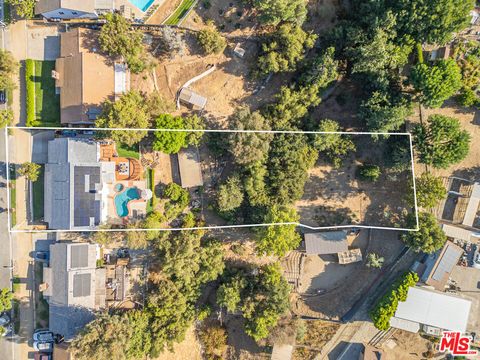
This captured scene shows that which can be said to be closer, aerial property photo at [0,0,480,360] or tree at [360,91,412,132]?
tree at [360,91,412,132]

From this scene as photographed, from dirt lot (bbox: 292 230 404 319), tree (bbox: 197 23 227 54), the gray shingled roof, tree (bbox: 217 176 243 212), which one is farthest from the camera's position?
dirt lot (bbox: 292 230 404 319)

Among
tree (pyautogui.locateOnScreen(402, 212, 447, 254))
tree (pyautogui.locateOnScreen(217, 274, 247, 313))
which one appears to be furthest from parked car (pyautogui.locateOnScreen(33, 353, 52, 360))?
tree (pyautogui.locateOnScreen(402, 212, 447, 254))

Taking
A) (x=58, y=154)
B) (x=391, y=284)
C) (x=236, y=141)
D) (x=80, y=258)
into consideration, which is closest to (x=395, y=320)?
(x=391, y=284)

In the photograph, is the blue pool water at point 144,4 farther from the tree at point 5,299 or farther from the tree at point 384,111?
the tree at point 5,299

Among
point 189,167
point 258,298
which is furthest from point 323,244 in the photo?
point 189,167

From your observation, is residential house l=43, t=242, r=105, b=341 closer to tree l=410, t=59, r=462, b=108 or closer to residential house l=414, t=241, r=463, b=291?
residential house l=414, t=241, r=463, b=291

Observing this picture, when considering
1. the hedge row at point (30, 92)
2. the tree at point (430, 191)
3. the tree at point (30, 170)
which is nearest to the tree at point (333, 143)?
the tree at point (430, 191)

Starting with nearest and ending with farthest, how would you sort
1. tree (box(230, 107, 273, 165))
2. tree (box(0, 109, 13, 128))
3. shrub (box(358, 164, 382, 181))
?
tree (box(230, 107, 273, 165)), tree (box(0, 109, 13, 128)), shrub (box(358, 164, 382, 181))
